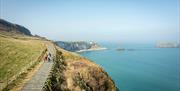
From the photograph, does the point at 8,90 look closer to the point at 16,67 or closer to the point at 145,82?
the point at 16,67

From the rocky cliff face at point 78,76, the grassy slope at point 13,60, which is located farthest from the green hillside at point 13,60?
the rocky cliff face at point 78,76

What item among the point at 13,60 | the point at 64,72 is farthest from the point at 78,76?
the point at 13,60

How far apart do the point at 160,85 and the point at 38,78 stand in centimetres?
9832

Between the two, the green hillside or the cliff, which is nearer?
the cliff

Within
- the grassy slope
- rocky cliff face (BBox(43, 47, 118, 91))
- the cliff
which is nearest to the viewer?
the cliff

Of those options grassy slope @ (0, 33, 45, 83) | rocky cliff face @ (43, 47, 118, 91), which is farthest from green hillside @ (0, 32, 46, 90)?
rocky cliff face @ (43, 47, 118, 91)

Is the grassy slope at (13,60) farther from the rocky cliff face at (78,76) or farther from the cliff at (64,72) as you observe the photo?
the rocky cliff face at (78,76)

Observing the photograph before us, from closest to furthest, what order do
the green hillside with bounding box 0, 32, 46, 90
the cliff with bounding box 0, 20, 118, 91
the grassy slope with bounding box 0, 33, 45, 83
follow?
the cliff with bounding box 0, 20, 118, 91, the green hillside with bounding box 0, 32, 46, 90, the grassy slope with bounding box 0, 33, 45, 83

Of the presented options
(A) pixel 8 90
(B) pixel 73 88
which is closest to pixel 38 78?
(A) pixel 8 90

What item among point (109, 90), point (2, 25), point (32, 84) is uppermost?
point (2, 25)

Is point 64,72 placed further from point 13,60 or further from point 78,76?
point 13,60

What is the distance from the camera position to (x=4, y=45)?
64688 mm

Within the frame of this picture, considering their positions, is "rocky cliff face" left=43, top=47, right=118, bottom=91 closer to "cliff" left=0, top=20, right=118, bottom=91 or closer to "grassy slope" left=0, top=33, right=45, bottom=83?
"cliff" left=0, top=20, right=118, bottom=91

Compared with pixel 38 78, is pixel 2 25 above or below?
above
